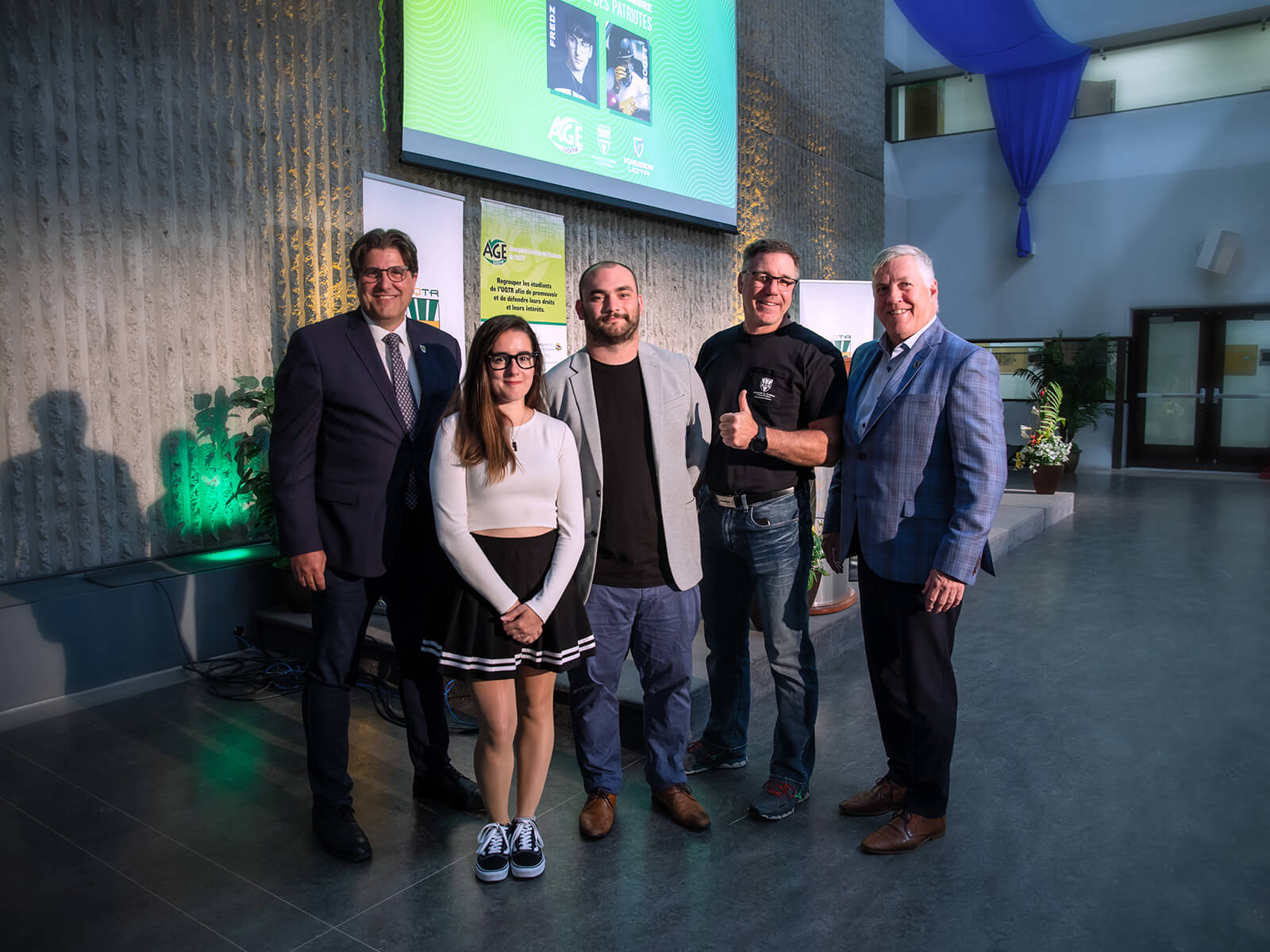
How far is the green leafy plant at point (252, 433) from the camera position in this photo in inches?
161

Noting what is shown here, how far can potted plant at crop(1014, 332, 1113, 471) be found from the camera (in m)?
11.6

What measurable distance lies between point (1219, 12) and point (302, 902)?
13.8 meters

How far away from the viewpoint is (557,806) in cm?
264

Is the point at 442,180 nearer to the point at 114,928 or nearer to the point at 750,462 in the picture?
the point at 750,462

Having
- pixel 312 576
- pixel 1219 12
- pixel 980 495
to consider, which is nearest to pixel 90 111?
pixel 312 576

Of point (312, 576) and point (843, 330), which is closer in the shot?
point (312, 576)

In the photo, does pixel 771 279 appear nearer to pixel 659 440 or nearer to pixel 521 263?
pixel 659 440

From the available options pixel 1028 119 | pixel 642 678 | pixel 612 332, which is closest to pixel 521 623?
pixel 642 678

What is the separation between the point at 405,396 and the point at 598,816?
1.23m

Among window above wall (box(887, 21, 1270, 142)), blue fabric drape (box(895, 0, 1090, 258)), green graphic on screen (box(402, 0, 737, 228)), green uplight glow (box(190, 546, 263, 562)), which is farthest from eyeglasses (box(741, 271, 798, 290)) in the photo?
window above wall (box(887, 21, 1270, 142))

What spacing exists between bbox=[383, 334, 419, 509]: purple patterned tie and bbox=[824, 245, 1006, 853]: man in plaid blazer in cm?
118

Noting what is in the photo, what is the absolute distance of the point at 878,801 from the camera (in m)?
2.56

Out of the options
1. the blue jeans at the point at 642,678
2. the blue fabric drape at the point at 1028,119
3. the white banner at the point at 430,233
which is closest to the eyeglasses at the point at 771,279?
the blue jeans at the point at 642,678

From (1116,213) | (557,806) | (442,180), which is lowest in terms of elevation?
(557,806)
